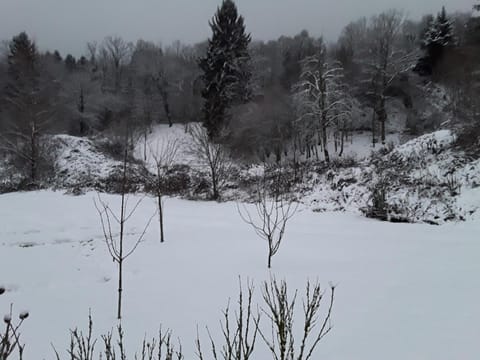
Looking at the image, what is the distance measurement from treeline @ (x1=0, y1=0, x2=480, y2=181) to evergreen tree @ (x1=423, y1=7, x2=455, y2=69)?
0.28 ft

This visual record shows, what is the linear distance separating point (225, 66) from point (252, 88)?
335 cm

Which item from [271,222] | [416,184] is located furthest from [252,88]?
[271,222]

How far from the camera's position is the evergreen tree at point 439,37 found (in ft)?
79.1

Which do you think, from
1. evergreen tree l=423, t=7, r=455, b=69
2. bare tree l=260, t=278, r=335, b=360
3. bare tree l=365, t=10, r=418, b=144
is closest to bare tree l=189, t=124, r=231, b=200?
bare tree l=260, t=278, r=335, b=360

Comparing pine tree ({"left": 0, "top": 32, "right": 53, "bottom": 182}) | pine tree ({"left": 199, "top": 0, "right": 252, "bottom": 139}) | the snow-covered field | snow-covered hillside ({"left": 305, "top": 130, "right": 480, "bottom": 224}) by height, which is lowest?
the snow-covered field

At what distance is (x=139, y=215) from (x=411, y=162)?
35.9ft

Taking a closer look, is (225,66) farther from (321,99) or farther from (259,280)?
(259,280)

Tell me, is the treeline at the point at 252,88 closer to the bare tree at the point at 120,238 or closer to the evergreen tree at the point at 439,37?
the evergreen tree at the point at 439,37

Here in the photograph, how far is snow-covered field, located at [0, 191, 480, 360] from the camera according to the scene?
2.38 m

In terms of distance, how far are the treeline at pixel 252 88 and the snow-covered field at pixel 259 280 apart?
25.6ft

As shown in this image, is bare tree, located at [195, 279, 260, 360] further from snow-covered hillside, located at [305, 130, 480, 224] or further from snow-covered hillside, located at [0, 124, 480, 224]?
snow-covered hillside, located at [305, 130, 480, 224]

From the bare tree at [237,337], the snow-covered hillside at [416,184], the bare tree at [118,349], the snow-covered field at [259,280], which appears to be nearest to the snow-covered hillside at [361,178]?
the snow-covered hillside at [416,184]

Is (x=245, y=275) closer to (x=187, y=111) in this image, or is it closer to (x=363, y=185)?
(x=363, y=185)

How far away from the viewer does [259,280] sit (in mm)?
3811
